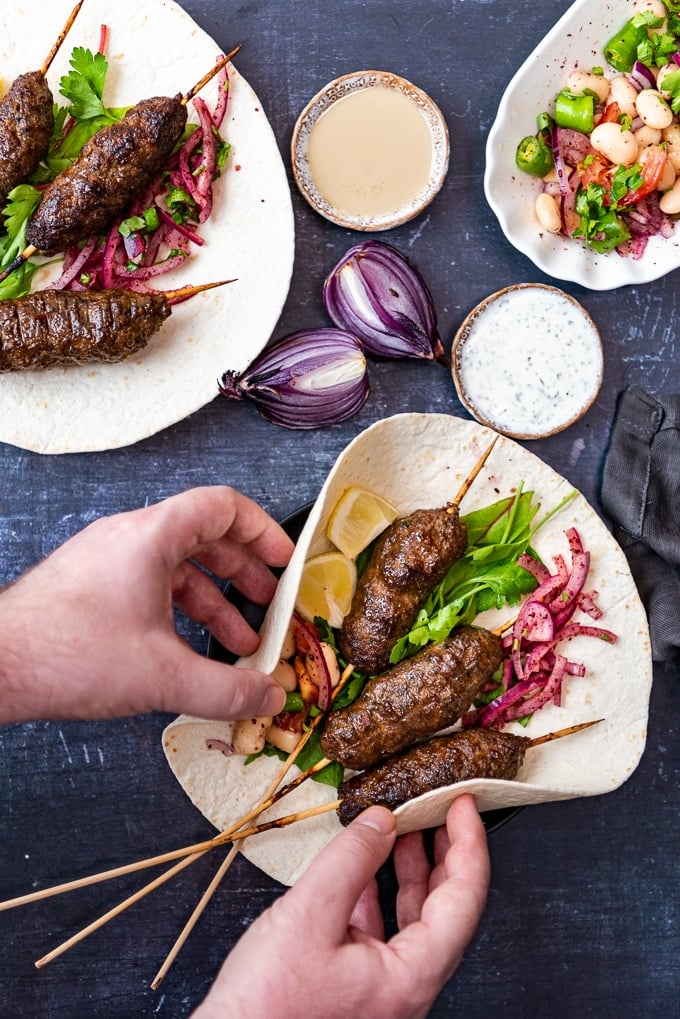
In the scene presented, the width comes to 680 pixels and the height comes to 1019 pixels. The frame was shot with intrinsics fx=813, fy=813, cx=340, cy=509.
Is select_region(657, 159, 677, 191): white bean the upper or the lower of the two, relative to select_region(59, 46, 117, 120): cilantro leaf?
lower

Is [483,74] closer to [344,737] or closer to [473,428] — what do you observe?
[473,428]

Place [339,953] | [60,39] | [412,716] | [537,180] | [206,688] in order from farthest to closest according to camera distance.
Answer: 1. [537,180]
2. [60,39]
3. [412,716]
4. [206,688]
5. [339,953]

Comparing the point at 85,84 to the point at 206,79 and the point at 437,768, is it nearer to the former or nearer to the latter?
the point at 206,79

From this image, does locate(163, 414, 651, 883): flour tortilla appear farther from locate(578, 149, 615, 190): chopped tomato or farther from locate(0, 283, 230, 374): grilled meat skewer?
locate(578, 149, 615, 190): chopped tomato

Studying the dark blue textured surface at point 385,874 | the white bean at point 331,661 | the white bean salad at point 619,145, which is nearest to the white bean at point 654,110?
the white bean salad at point 619,145

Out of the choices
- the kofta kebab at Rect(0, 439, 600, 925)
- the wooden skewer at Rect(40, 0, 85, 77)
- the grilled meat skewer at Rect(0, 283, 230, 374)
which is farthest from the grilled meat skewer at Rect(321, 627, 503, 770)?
the wooden skewer at Rect(40, 0, 85, 77)

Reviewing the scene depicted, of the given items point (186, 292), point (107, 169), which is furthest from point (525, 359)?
point (107, 169)

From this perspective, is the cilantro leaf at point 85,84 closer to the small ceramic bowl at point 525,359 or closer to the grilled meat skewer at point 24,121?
the grilled meat skewer at point 24,121
